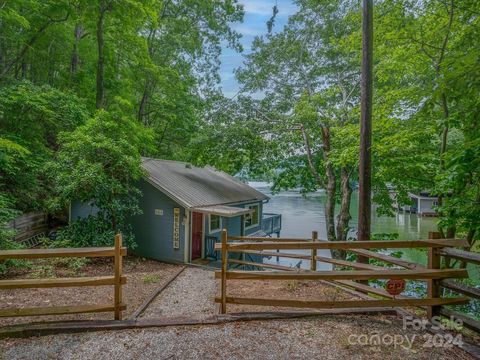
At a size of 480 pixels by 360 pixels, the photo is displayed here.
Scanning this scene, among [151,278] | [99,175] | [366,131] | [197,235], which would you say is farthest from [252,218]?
[366,131]

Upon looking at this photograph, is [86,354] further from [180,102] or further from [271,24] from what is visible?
[180,102]

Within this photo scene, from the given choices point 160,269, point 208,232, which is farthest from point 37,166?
point 208,232

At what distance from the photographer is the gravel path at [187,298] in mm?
5508

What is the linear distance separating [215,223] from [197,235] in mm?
1254

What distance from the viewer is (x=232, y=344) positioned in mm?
3477

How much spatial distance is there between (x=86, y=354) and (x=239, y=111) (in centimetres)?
1160

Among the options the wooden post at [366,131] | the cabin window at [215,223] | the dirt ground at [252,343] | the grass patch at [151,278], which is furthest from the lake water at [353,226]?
the dirt ground at [252,343]

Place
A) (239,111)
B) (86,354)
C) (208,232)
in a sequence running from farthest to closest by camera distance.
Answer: (239,111) < (208,232) < (86,354)

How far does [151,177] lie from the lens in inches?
431

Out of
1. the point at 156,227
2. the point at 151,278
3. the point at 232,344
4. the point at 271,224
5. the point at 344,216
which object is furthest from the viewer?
the point at 271,224

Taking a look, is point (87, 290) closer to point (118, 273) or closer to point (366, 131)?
point (118, 273)

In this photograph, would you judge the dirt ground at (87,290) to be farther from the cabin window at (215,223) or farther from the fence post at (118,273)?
the cabin window at (215,223)

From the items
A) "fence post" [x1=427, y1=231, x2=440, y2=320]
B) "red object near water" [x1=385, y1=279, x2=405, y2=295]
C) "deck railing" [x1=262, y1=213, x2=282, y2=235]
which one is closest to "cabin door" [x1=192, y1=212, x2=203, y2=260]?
"deck railing" [x1=262, y1=213, x2=282, y2=235]

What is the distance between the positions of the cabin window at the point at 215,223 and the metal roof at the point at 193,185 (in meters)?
0.85
